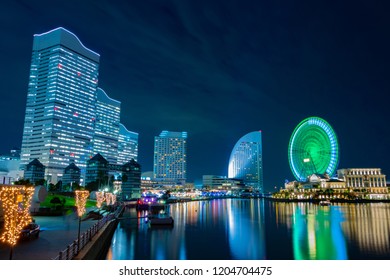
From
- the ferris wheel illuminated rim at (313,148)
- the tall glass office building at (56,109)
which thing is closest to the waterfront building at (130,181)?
the tall glass office building at (56,109)

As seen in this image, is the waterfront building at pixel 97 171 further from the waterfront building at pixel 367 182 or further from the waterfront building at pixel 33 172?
the waterfront building at pixel 367 182

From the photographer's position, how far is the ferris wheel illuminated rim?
384 ft

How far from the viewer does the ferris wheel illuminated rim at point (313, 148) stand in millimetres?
117062

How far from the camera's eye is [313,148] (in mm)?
125312

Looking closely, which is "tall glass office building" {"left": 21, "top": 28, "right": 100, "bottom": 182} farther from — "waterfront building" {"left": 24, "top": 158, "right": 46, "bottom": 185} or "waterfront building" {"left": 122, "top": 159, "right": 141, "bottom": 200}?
"waterfront building" {"left": 122, "top": 159, "right": 141, "bottom": 200}

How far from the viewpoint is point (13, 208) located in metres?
13.2

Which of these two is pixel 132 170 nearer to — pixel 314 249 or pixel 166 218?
pixel 166 218

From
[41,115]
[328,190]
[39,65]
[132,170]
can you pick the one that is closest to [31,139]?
[41,115]

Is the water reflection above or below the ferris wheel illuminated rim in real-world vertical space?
below

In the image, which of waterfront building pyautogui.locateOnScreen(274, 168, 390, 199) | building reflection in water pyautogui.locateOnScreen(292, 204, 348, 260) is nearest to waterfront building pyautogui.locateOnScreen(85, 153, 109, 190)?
building reflection in water pyautogui.locateOnScreen(292, 204, 348, 260)

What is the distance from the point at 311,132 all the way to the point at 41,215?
110817 mm

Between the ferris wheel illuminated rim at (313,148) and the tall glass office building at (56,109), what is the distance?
132 meters

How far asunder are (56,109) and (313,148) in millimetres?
147969

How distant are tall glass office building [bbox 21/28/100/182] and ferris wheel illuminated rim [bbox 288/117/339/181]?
132 meters
